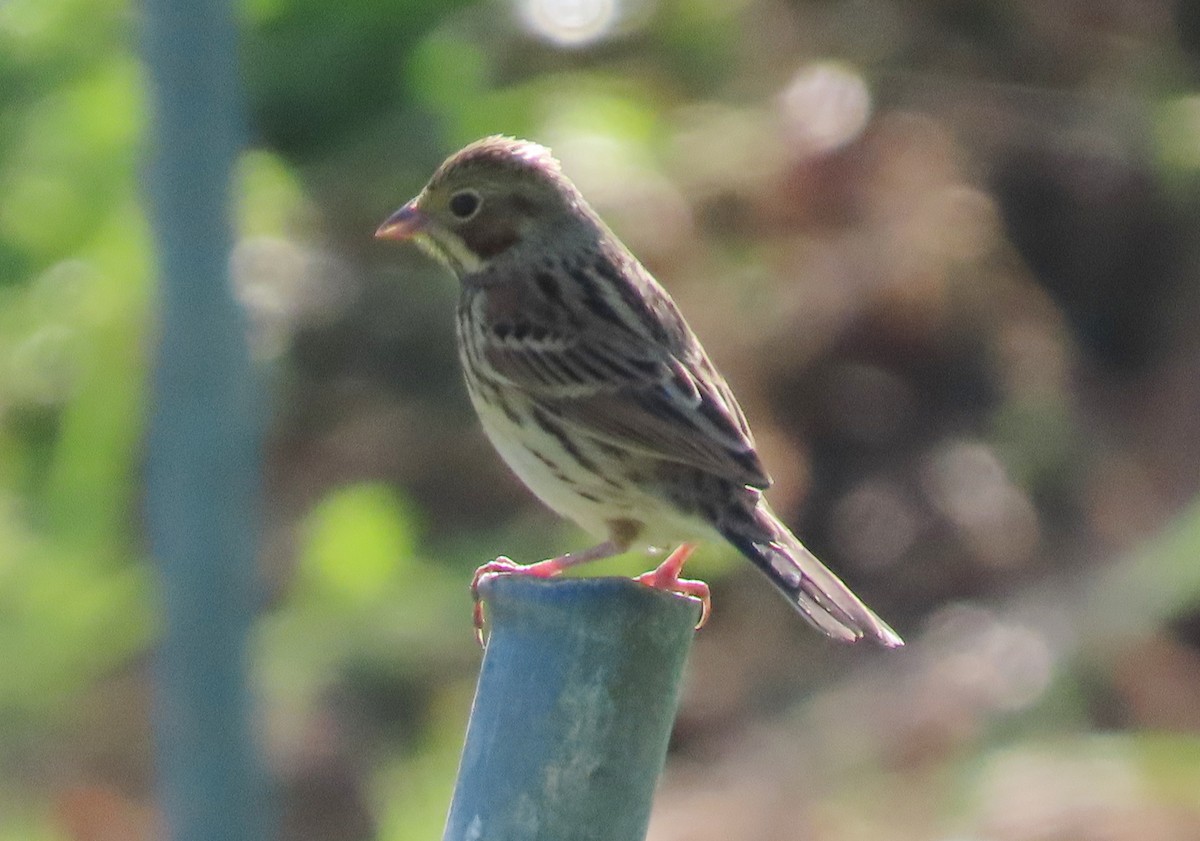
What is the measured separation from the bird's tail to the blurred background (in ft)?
5.66

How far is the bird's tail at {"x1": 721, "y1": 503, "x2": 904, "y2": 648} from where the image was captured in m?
3.33

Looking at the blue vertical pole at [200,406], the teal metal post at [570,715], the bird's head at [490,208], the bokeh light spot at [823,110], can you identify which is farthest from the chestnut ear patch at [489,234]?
the bokeh light spot at [823,110]

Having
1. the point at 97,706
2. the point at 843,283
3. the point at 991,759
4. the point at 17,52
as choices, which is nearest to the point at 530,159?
the point at 17,52

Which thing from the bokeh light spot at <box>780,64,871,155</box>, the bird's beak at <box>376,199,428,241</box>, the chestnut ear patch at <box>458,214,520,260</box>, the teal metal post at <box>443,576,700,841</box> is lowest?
the teal metal post at <box>443,576,700,841</box>

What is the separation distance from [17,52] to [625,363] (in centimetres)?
287

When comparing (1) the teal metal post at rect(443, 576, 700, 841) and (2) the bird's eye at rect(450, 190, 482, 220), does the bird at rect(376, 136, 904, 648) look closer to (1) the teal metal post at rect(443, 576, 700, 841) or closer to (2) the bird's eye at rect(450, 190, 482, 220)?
(2) the bird's eye at rect(450, 190, 482, 220)

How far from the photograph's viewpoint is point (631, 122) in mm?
7543

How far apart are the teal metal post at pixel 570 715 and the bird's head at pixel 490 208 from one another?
1608 millimetres

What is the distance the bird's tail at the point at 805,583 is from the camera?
3334 mm

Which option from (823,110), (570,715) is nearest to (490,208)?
(570,715)

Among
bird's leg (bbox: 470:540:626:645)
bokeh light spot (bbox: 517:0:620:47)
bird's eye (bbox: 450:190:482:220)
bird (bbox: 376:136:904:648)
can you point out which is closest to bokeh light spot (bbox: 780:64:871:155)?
bokeh light spot (bbox: 517:0:620:47)

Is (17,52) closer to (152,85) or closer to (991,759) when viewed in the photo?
(152,85)

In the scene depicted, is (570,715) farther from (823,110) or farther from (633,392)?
(823,110)

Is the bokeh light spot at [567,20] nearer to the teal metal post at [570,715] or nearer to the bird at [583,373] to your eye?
the bird at [583,373]
